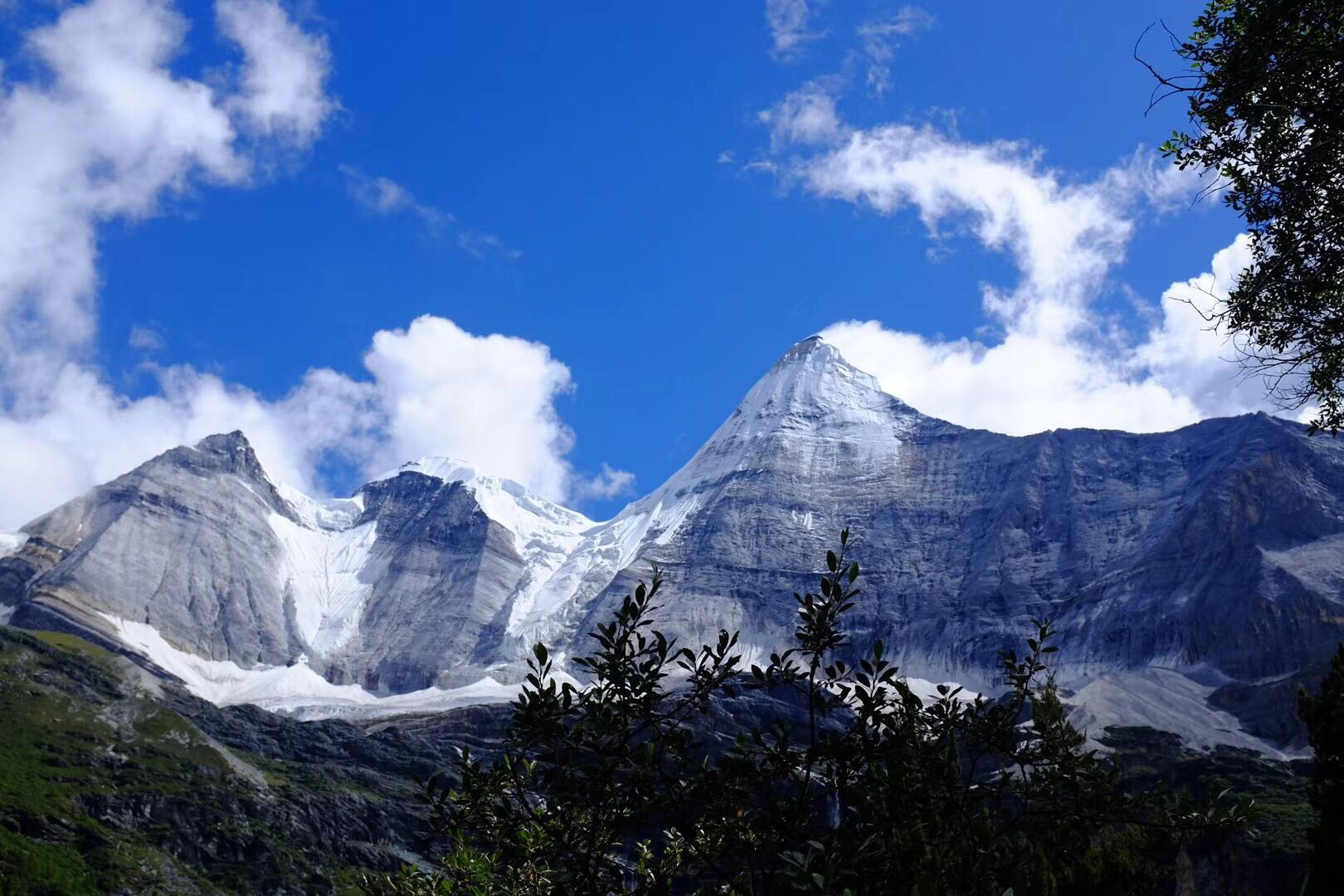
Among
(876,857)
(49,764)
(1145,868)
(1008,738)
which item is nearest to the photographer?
(876,857)

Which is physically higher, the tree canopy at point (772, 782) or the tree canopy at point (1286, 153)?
the tree canopy at point (1286, 153)

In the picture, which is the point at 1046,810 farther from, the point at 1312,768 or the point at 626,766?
the point at 1312,768

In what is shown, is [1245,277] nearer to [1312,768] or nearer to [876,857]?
[876,857]

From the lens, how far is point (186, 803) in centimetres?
19562

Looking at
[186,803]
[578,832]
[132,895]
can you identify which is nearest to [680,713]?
[578,832]

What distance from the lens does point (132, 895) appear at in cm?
15912

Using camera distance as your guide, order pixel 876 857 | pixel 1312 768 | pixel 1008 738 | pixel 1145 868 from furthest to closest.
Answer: pixel 1145 868 → pixel 1312 768 → pixel 1008 738 → pixel 876 857

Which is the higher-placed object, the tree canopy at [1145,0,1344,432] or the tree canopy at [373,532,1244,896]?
the tree canopy at [1145,0,1344,432]

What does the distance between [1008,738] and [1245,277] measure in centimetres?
955

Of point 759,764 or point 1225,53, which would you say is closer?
point 759,764

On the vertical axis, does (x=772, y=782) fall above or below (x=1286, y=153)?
below

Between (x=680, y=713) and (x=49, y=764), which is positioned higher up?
(x=680, y=713)

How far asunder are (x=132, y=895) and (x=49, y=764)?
153 ft

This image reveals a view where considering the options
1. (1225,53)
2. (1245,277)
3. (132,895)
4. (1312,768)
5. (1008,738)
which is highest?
(1225,53)
